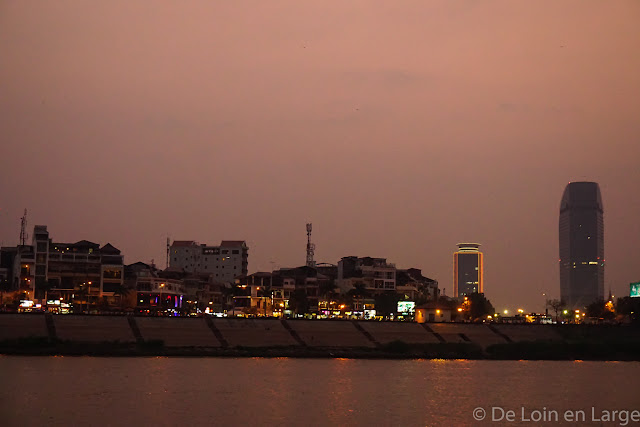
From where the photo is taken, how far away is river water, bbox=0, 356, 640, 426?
51.5m

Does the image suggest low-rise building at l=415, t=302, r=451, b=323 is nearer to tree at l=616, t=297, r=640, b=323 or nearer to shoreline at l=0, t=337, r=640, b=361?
shoreline at l=0, t=337, r=640, b=361

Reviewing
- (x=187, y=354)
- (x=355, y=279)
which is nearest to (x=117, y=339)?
(x=187, y=354)

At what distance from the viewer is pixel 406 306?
15700 cm

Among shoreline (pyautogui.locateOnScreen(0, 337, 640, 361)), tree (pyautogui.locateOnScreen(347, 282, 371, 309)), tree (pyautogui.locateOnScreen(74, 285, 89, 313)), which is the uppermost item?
tree (pyautogui.locateOnScreen(347, 282, 371, 309))

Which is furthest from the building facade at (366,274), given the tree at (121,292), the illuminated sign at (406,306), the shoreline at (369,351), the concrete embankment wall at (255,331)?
the shoreline at (369,351)

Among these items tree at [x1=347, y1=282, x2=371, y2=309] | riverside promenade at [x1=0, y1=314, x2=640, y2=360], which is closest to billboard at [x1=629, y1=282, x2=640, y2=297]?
riverside promenade at [x1=0, y1=314, x2=640, y2=360]

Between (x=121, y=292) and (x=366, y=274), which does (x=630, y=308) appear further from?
(x=121, y=292)

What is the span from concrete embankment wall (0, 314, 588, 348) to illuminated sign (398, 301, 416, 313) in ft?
93.6

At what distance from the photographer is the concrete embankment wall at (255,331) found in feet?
340

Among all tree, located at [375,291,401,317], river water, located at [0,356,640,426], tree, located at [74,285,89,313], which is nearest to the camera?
river water, located at [0,356,640,426]

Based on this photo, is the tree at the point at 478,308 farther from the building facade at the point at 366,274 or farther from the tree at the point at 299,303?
the tree at the point at 299,303

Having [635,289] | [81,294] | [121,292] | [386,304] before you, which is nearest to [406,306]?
[386,304]

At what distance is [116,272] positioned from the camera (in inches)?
5881

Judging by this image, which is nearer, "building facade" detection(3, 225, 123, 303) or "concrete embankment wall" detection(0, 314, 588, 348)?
"concrete embankment wall" detection(0, 314, 588, 348)
